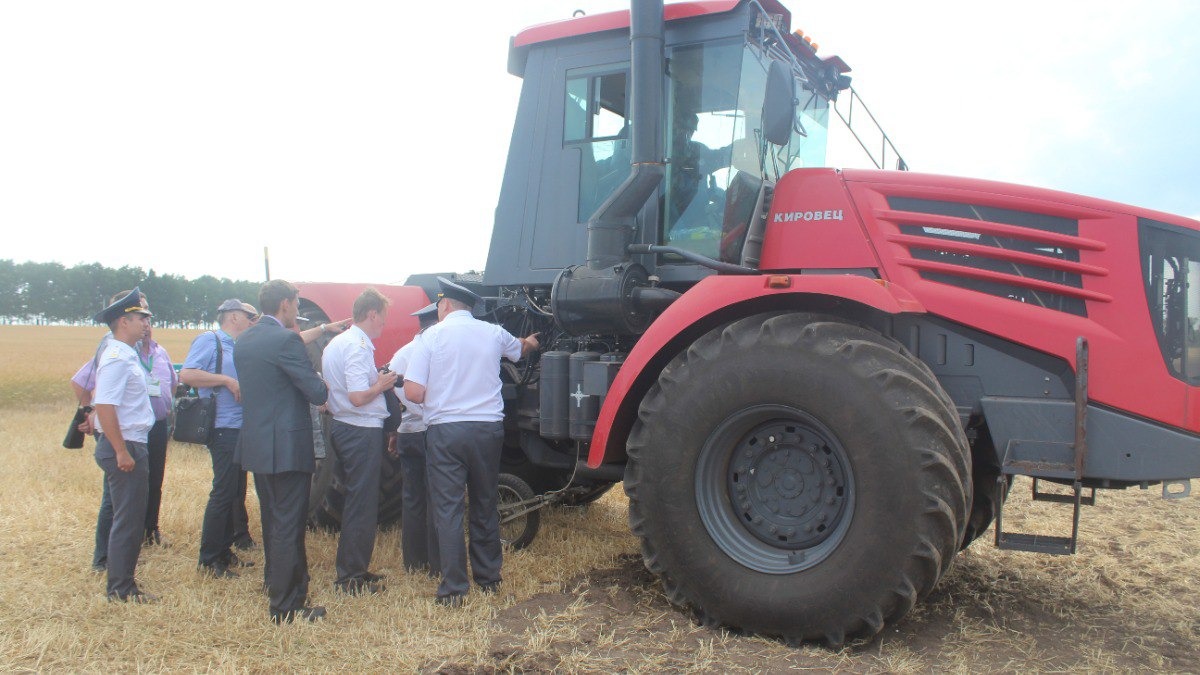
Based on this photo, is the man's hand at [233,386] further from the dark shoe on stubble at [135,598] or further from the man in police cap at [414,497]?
the dark shoe on stubble at [135,598]

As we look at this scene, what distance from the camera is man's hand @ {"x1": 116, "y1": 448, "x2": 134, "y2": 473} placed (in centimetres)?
481

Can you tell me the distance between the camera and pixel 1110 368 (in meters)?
3.86

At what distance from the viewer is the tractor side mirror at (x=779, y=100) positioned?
4.11 m

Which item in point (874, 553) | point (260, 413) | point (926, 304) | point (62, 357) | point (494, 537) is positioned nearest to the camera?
point (874, 553)

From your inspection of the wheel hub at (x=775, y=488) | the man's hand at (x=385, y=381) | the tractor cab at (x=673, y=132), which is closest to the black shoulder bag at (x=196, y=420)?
the man's hand at (x=385, y=381)

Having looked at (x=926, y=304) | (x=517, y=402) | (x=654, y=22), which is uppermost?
(x=654, y=22)

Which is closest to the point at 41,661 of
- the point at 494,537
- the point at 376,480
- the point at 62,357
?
the point at 376,480

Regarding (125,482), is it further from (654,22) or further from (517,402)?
(654,22)

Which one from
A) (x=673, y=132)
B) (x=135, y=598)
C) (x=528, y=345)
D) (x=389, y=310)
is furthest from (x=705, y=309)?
(x=135, y=598)

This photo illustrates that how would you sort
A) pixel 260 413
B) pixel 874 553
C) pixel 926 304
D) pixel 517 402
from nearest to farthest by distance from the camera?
pixel 874 553, pixel 926 304, pixel 260 413, pixel 517 402

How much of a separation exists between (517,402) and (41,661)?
Answer: 9.35 feet

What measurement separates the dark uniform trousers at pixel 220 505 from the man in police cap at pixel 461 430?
1361 millimetres

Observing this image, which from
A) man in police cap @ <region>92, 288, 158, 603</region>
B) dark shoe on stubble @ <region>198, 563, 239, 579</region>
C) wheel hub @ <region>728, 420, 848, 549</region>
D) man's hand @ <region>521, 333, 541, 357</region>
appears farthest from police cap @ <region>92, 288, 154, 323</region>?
wheel hub @ <region>728, 420, 848, 549</region>

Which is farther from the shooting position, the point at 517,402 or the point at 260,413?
the point at 517,402
